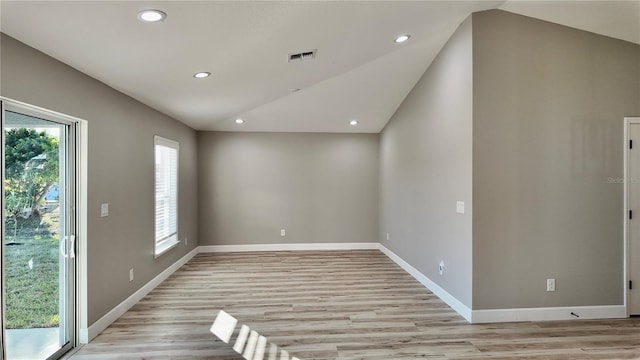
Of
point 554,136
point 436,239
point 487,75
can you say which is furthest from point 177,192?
point 554,136

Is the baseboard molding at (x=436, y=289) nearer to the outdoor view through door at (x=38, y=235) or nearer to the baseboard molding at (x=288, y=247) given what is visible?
the baseboard molding at (x=288, y=247)

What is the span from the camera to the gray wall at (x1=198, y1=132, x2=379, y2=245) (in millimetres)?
6469

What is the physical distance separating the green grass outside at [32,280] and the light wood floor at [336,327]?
479 millimetres

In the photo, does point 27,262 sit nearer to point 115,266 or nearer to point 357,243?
point 115,266

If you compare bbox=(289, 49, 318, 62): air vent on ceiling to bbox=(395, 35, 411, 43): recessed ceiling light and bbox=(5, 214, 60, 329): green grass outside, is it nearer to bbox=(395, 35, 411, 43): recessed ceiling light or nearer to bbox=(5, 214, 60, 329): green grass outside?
bbox=(395, 35, 411, 43): recessed ceiling light

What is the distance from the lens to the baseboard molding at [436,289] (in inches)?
134

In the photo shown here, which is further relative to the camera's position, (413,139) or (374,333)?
(413,139)

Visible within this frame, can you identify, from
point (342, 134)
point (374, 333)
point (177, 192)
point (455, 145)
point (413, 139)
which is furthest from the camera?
point (342, 134)

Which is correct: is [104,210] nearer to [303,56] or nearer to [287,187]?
[303,56]

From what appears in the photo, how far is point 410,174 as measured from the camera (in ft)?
16.3

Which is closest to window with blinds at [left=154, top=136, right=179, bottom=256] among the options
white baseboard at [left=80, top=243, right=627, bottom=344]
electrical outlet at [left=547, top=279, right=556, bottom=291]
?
white baseboard at [left=80, top=243, right=627, bottom=344]

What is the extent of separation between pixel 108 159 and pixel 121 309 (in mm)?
1558

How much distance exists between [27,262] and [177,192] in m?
2.94

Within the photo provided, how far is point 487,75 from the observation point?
329 centimetres
